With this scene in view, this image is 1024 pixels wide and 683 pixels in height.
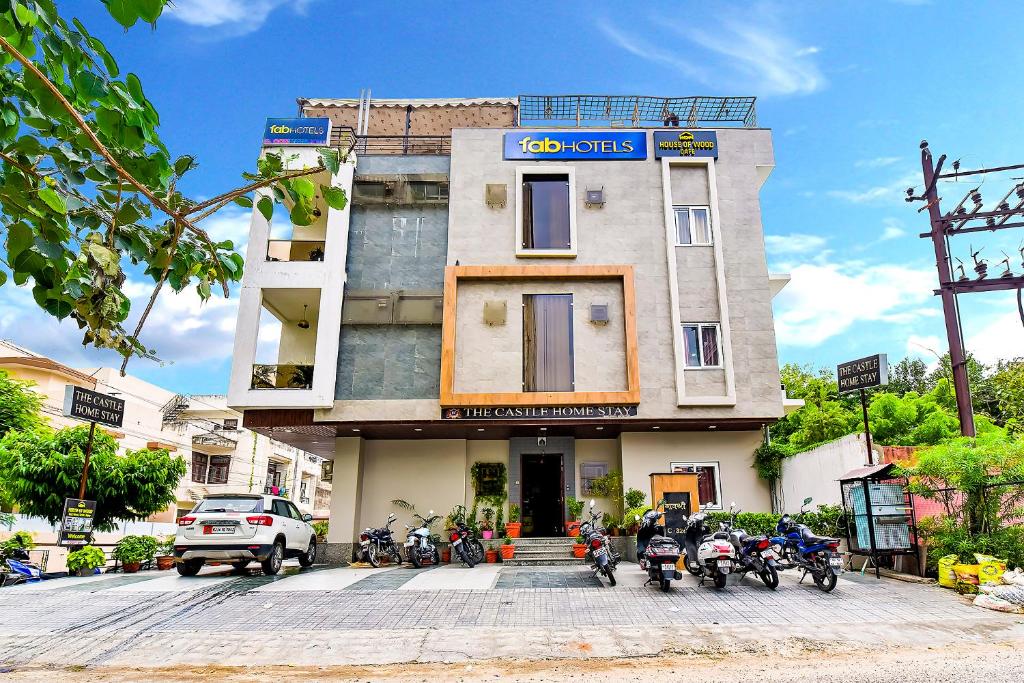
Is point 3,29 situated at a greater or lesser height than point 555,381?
lesser

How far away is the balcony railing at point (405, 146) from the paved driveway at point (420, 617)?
11439mm

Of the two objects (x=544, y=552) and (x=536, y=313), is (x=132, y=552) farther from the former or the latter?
(x=536, y=313)

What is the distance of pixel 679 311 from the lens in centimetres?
1569

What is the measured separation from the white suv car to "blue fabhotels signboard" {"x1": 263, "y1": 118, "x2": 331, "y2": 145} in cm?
950

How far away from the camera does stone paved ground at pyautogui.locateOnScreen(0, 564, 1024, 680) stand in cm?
651

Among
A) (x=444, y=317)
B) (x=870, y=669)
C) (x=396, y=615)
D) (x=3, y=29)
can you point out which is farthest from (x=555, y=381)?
(x=3, y=29)

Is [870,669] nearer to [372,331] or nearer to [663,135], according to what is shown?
[372,331]

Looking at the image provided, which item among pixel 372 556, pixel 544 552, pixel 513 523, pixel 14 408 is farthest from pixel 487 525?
pixel 14 408

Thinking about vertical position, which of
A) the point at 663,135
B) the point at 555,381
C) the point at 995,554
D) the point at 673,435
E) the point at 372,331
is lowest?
the point at 995,554

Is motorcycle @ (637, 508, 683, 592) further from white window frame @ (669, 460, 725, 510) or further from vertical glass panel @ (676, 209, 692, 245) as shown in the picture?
vertical glass panel @ (676, 209, 692, 245)

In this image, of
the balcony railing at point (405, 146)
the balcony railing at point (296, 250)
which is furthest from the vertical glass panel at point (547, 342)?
the balcony railing at point (296, 250)

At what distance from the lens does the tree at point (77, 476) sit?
15414mm

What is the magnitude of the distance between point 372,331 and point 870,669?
488 inches

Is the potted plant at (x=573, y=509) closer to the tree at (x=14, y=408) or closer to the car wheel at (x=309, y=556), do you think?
the car wheel at (x=309, y=556)
